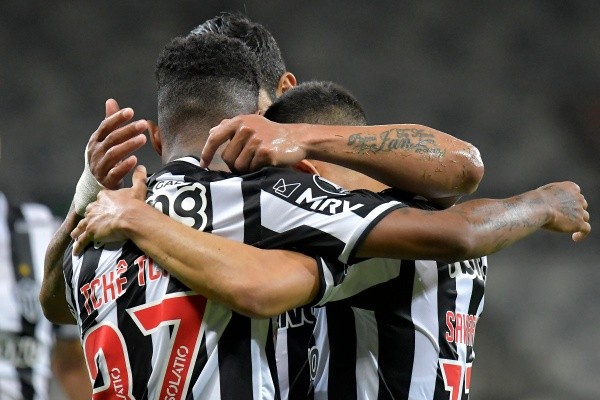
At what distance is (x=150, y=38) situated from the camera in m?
5.69

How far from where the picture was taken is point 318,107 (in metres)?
2.39

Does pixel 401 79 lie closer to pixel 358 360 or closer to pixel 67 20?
pixel 67 20

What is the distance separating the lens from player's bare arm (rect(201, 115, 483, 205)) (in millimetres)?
1986

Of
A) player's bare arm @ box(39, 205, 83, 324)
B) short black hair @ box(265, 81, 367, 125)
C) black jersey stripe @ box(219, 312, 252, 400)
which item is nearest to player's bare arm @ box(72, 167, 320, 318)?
black jersey stripe @ box(219, 312, 252, 400)

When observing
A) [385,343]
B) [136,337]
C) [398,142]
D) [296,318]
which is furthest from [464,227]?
[136,337]

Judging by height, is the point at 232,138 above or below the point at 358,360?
above

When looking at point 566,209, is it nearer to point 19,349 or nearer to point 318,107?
point 318,107

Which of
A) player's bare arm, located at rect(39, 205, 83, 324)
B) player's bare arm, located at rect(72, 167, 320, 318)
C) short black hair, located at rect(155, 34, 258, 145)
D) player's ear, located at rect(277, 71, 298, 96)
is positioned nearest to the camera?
player's bare arm, located at rect(72, 167, 320, 318)

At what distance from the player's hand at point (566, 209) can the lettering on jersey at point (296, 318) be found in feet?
1.90

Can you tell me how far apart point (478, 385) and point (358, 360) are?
3.31 m

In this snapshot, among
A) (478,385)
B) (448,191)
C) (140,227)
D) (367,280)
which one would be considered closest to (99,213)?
(140,227)

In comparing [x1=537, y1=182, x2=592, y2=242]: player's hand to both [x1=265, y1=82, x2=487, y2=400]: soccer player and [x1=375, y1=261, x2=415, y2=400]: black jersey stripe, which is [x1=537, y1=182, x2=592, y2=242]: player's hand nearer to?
[x1=265, y1=82, x2=487, y2=400]: soccer player

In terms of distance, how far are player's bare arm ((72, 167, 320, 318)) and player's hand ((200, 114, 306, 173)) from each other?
0.18 m

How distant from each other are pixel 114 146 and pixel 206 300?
417mm
